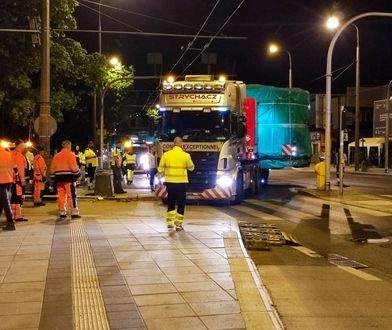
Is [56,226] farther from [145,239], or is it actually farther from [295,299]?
[295,299]

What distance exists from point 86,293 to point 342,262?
476cm

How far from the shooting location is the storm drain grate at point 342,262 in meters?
9.54

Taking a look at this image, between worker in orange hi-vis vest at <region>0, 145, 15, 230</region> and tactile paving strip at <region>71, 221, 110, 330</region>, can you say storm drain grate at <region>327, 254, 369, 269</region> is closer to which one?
tactile paving strip at <region>71, 221, 110, 330</region>

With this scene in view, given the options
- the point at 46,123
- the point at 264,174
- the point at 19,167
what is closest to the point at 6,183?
the point at 19,167

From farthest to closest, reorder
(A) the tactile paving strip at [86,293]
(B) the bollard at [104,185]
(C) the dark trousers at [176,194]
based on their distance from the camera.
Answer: (B) the bollard at [104,185], (C) the dark trousers at [176,194], (A) the tactile paving strip at [86,293]

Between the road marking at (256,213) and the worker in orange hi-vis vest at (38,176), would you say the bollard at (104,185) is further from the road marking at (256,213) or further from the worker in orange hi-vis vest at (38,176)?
the road marking at (256,213)

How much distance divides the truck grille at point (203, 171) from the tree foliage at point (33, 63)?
7979mm

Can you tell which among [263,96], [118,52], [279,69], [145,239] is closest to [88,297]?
[145,239]

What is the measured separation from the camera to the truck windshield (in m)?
17.8

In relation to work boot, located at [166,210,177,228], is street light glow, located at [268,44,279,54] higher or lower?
higher

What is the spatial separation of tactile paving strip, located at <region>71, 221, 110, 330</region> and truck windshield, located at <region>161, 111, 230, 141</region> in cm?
862

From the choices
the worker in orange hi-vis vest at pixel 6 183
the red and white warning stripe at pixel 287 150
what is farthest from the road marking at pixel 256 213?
the red and white warning stripe at pixel 287 150

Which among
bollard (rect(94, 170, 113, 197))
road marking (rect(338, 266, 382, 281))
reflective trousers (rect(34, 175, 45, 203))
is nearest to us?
road marking (rect(338, 266, 382, 281))

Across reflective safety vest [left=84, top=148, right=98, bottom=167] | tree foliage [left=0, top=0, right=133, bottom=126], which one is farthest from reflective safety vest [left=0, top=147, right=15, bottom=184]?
reflective safety vest [left=84, top=148, right=98, bottom=167]
